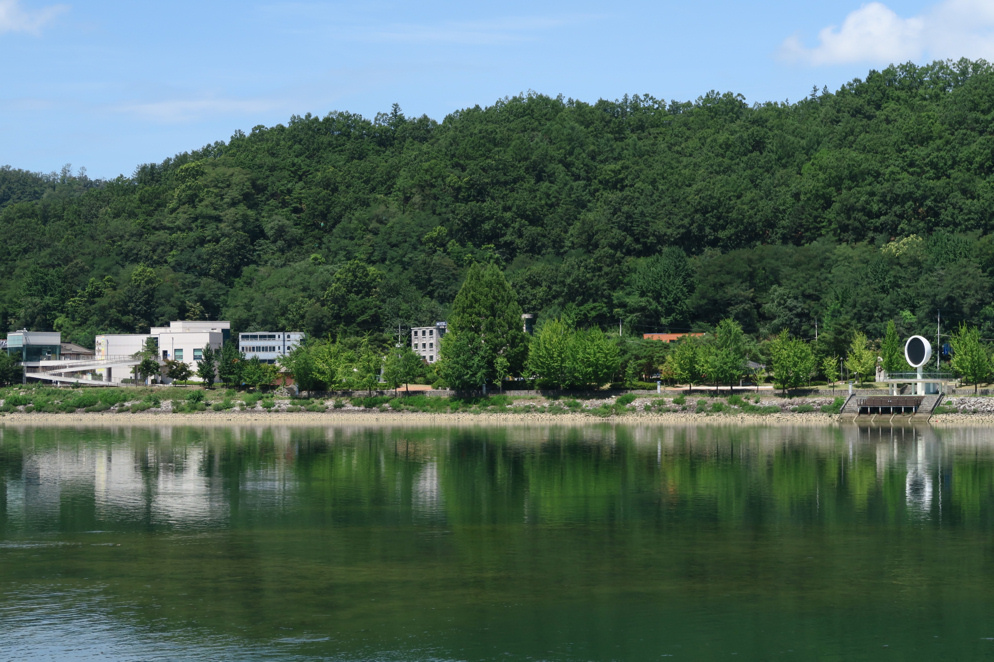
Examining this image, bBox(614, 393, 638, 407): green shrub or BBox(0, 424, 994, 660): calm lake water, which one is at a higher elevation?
BBox(614, 393, 638, 407): green shrub

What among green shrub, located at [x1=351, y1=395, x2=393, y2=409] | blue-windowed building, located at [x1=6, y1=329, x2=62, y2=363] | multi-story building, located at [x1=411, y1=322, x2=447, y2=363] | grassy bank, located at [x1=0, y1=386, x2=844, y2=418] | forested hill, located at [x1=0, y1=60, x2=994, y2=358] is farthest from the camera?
multi-story building, located at [x1=411, y1=322, x2=447, y2=363]

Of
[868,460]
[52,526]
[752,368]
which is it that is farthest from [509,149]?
[52,526]

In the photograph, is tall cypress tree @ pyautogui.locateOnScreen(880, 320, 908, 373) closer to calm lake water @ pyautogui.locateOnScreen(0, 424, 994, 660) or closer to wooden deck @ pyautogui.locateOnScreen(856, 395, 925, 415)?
wooden deck @ pyautogui.locateOnScreen(856, 395, 925, 415)

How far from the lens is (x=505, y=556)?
34938 mm

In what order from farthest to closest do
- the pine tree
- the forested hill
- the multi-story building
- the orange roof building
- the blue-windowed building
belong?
the multi-story building, the blue-windowed building, the forested hill, the orange roof building, the pine tree

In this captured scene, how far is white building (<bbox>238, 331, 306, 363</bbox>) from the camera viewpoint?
13938cm

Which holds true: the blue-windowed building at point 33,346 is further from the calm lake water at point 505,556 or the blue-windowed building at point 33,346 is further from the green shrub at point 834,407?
the green shrub at point 834,407

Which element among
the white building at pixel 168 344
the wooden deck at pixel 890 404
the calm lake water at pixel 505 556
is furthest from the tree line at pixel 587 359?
the calm lake water at pixel 505 556

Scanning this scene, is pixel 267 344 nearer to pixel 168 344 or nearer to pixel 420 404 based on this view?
pixel 168 344

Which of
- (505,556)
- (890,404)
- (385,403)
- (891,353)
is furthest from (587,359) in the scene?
(505,556)

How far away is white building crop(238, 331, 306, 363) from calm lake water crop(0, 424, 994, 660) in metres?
75.7

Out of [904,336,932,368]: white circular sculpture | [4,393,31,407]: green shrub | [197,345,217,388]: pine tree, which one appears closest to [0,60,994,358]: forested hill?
[904,336,932,368]: white circular sculpture

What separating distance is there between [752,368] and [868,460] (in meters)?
41.6

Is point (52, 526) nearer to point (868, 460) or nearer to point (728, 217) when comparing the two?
point (868, 460)
